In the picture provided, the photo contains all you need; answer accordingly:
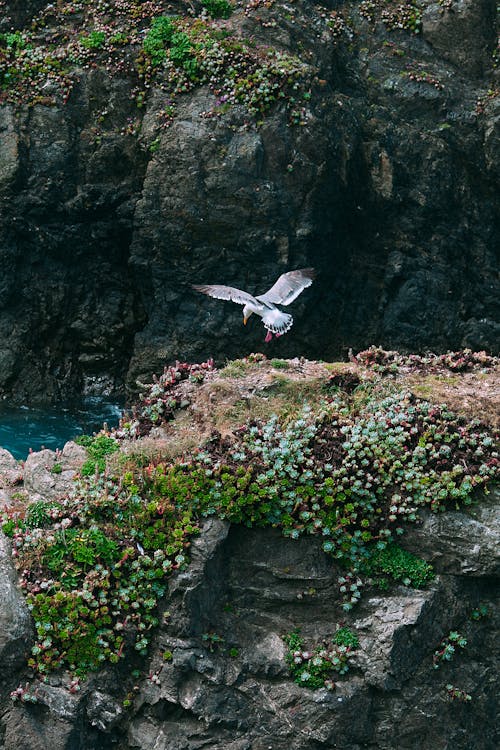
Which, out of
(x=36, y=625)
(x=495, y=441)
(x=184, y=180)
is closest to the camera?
(x=36, y=625)

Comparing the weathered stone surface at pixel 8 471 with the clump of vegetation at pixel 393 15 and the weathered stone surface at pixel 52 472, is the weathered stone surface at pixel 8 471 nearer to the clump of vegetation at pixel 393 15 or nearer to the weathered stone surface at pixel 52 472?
the weathered stone surface at pixel 52 472

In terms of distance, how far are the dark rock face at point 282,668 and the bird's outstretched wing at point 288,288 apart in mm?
5466

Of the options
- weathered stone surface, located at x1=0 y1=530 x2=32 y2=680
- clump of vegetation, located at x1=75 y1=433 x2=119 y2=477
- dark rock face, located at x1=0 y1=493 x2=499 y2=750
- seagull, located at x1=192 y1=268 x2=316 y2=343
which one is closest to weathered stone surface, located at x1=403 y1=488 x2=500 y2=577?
dark rock face, located at x1=0 y1=493 x2=499 y2=750

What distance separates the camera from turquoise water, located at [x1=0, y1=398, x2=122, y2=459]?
20672mm

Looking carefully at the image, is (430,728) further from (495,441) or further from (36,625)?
(36,625)

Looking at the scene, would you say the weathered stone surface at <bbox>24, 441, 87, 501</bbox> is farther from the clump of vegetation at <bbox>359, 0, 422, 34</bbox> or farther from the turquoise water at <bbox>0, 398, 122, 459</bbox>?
the clump of vegetation at <bbox>359, 0, 422, 34</bbox>

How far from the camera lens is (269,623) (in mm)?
11898

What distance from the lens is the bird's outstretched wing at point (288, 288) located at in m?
16.4

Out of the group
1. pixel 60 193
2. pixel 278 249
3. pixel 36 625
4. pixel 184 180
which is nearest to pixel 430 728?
pixel 36 625

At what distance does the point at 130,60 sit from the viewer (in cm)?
2369

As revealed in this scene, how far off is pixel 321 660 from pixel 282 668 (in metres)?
0.51

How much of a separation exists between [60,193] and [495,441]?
1479cm

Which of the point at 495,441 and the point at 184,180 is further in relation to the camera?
the point at 184,180

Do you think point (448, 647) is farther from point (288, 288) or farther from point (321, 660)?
point (288, 288)
